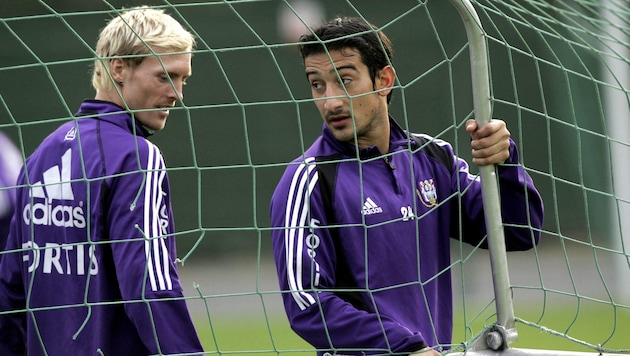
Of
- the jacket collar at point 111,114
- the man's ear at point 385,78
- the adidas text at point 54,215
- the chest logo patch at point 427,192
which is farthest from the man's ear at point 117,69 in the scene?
the chest logo patch at point 427,192

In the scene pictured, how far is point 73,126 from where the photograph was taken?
290 centimetres

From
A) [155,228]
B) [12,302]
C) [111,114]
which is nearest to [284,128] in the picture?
[12,302]

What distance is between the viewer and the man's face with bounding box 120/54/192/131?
2984 millimetres

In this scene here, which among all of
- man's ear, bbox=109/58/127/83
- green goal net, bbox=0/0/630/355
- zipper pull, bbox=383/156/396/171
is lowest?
green goal net, bbox=0/0/630/355

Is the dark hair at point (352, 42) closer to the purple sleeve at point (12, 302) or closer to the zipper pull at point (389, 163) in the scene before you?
the zipper pull at point (389, 163)

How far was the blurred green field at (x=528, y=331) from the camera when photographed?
760 cm

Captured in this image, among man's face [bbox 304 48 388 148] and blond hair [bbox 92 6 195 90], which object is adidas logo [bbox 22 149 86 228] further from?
man's face [bbox 304 48 388 148]

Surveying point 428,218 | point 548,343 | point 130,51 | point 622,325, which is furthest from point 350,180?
point 622,325

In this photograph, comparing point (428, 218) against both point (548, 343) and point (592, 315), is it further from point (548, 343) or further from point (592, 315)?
point (592, 315)

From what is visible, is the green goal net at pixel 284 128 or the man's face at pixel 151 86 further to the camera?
the green goal net at pixel 284 128

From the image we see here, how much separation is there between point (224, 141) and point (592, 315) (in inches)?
141

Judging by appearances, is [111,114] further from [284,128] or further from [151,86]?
[284,128]

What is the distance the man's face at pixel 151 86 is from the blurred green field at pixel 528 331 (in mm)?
4525

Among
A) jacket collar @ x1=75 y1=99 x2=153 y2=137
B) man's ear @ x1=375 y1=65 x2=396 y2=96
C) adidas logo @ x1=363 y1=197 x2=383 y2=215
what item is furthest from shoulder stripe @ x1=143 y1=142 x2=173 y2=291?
man's ear @ x1=375 y1=65 x2=396 y2=96
